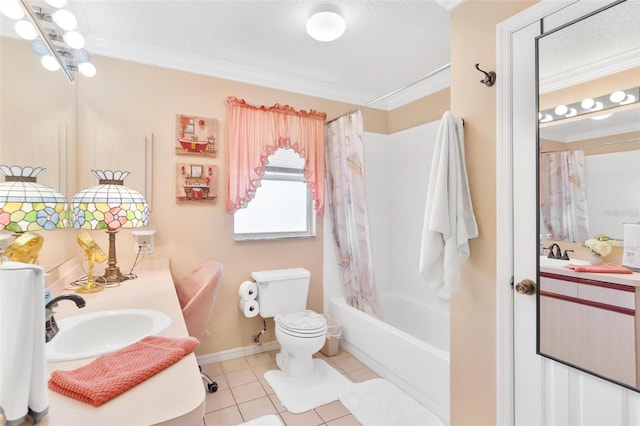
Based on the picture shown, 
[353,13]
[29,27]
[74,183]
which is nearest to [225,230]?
[74,183]

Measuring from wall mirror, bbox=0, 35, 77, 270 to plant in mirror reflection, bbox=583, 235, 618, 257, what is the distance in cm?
219

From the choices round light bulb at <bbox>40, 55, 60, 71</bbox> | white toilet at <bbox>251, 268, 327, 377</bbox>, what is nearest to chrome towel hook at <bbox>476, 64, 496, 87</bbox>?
white toilet at <bbox>251, 268, 327, 377</bbox>

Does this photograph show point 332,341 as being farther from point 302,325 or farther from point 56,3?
point 56,3

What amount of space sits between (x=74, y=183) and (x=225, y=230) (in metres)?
1.05

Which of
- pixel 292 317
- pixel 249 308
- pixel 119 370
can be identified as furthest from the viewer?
pixel 249 308

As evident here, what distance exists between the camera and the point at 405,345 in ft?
6.87

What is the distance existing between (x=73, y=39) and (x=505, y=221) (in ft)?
8.11

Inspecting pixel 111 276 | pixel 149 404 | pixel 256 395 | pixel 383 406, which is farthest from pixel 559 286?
pixel 111 276

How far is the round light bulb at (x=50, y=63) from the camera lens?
148 cm

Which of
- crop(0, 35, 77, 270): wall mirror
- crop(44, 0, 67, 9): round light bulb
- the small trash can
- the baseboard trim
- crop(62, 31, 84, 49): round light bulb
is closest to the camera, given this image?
crop(0, 35, 77, 270): wall mirror

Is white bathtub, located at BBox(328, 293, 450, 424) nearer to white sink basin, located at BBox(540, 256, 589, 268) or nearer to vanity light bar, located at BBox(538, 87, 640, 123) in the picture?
white sink basin, located at BBox(540, 256, 589, 268)

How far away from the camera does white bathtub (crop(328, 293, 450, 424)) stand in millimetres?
1873

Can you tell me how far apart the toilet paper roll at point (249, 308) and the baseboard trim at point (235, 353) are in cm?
33

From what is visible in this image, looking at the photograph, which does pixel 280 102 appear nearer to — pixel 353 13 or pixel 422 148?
pixel 353 13
